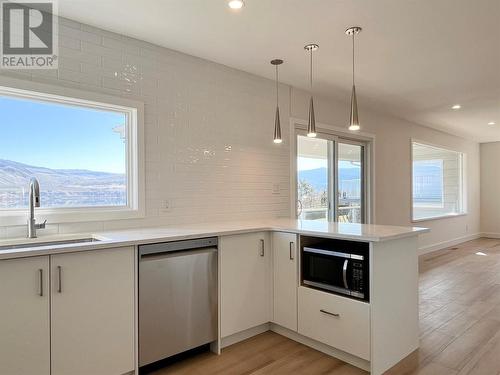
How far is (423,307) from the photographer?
3604mm

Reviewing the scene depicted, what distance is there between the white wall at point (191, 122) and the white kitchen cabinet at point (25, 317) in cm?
66

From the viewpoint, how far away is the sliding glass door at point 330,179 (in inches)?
176

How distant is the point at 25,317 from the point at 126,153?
4.89 ft

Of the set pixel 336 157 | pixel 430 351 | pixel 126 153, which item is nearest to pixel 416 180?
pixel 336 157

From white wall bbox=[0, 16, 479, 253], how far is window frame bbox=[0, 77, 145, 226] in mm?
54

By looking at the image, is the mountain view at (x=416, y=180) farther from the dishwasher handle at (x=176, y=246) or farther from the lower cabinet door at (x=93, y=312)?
the lower cabinet door at (x=93, y=312)

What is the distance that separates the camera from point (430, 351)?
2.61 metres

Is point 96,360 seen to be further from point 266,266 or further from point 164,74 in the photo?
point 164,74

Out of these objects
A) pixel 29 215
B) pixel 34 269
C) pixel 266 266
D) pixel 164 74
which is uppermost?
pixel 164 74

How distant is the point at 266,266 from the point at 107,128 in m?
1.81

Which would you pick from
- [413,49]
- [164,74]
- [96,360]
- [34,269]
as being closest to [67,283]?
[34,269]

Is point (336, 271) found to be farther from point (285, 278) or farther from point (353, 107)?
point (353, 107)

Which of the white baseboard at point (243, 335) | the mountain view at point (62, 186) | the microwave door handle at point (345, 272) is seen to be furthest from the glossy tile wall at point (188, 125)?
the microwave door handle at point (345, 272)

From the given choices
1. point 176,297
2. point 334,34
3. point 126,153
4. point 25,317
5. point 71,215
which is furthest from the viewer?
point 126,153
